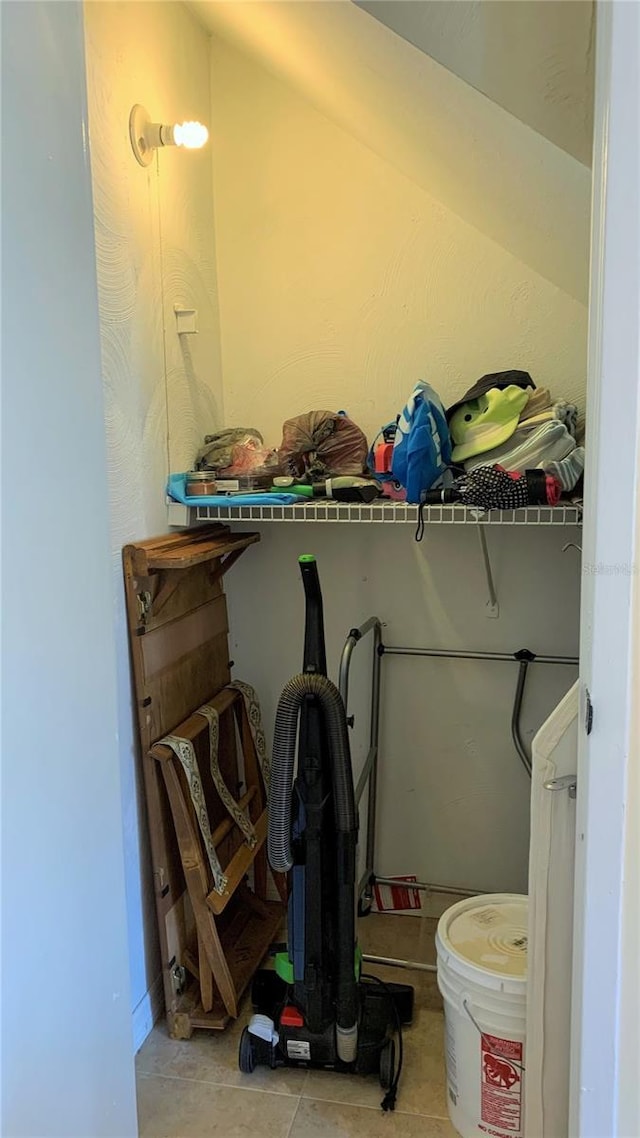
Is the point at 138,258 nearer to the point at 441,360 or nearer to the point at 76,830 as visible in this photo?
the point at 441,360

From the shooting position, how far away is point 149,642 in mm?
1983

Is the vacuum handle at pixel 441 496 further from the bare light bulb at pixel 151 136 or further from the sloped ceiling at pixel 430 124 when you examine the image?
the bare light bulb at pixel 151 136

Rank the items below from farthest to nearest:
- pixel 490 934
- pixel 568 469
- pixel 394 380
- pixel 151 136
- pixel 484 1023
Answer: pixel 394 380 < pixel 151 136 < pixel 568 469 < pixel 490 934 < pixel 484 1023

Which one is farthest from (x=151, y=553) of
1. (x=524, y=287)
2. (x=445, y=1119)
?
(x=445, y=1119)

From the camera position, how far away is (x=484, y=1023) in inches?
61.7

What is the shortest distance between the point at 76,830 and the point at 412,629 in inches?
57.4

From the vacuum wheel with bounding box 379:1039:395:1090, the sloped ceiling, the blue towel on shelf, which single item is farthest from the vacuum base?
the sloped ceiling

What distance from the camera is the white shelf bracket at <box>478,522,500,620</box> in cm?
225

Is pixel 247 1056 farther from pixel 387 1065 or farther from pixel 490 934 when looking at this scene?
pixel 490 934

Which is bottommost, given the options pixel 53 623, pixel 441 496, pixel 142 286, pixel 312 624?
pixel 312 624

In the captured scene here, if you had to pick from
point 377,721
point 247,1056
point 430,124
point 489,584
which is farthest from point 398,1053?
point 430,124

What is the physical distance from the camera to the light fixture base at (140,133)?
1875mm

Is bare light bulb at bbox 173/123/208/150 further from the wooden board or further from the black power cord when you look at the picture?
the black power cord

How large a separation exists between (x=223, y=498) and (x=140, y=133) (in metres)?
0.89
